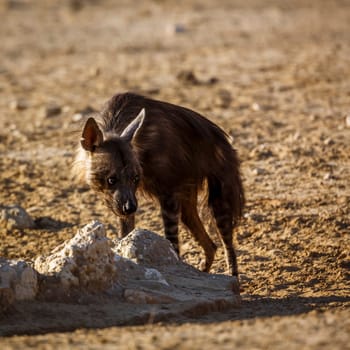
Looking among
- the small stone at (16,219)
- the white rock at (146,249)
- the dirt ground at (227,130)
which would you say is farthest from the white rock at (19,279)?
the small stone at (16,219)

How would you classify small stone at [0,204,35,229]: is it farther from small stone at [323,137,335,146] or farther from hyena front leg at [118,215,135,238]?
small stone at [323,137,335,146]

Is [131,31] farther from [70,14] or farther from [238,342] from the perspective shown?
[238,342]

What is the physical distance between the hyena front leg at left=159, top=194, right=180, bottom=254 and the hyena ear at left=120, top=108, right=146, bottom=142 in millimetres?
534

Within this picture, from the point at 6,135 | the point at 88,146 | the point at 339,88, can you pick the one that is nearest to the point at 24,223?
the point at 88,146

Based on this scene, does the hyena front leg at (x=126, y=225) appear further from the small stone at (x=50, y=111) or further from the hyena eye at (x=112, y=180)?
the small stone at (x=50, y=111)

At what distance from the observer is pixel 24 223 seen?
30.3ft

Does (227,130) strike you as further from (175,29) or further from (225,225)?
(175,29)

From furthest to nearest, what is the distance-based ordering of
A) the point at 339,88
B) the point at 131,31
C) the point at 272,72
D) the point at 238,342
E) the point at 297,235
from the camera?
the point at 131,31, the point at 272,72, the point at 339,88, the point at 297,235, the point at 238,342

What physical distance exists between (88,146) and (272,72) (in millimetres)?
8348

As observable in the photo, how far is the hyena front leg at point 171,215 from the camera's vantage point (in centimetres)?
776

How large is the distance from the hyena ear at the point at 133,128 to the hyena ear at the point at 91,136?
199 millimetres

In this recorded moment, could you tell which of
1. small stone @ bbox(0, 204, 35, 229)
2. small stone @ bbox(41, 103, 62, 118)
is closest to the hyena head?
small stone @ bbox(0, 204, 35, 229)

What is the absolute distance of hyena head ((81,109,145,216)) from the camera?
7.48m

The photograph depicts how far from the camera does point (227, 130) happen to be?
1174 cm
